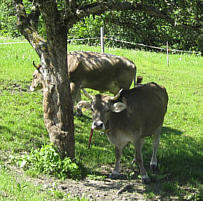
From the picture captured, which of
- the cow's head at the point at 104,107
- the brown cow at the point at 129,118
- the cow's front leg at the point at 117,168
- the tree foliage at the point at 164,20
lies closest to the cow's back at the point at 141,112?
the brown cow at the point at 129,118

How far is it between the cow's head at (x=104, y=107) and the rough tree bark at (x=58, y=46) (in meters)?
0.53

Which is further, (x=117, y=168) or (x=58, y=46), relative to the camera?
(x=117, y=168)

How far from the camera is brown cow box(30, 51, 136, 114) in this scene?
36.1 ft

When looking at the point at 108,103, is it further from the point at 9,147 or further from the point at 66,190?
the point at 9,147

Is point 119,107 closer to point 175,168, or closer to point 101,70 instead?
point 175,168

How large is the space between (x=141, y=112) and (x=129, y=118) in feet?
1.15

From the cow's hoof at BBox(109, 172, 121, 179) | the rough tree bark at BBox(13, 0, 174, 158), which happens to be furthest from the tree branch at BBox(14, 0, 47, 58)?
the cow's hoof at BBox(109, 172, 121, 179)

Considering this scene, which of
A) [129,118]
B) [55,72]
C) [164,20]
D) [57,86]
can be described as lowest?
[129,118]

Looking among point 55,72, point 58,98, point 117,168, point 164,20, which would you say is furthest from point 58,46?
point 117,168

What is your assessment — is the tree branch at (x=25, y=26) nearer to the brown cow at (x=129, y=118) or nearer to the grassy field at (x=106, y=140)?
the brown cow at (x=129, y=118)

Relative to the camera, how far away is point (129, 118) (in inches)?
301

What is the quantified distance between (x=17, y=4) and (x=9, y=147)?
2.97 m

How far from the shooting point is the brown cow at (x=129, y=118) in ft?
24.1

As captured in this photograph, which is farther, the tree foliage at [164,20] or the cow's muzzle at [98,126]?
the cow's muzzle at [98,126]
